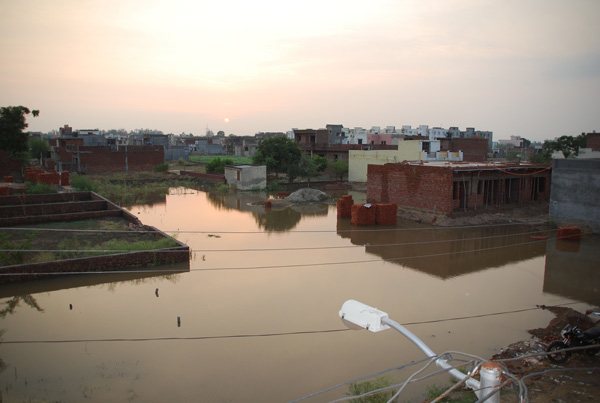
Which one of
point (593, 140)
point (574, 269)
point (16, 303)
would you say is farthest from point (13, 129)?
point (593, 140)

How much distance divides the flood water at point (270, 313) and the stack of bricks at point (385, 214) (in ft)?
10.5

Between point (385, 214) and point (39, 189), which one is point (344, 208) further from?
point (39, 189)

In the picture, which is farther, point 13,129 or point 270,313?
point 13,129

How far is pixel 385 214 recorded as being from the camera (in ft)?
71.6

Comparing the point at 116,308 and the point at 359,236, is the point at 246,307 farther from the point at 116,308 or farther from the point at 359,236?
the point at 359,236

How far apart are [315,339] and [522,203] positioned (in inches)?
805

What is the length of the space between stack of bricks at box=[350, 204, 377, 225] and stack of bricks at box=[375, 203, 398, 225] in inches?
13.4

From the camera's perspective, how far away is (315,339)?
943 cm

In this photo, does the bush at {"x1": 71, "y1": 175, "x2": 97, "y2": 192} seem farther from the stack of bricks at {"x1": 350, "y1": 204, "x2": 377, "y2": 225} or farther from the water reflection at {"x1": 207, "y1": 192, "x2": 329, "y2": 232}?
the stack of bricks at {"x1": 350, "y1": 204, "x2": 377, "y2": 225}

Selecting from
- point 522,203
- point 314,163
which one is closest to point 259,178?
point 314,163

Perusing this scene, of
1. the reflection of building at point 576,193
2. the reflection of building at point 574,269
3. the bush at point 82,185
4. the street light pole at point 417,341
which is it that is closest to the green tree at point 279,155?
the bush at point 82,185

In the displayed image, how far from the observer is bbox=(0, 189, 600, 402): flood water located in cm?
786

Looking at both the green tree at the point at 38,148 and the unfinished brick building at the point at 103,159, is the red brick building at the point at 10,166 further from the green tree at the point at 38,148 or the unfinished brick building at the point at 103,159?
the green tree at the point at 38,148

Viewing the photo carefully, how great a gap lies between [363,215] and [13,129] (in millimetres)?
28450
